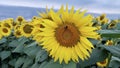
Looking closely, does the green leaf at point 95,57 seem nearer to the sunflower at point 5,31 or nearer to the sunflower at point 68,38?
the sunflower at point 68,38

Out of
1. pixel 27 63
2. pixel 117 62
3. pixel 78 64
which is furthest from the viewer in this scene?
pixel 27 63

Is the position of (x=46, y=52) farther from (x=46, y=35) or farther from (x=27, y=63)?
(x=27, y=63)

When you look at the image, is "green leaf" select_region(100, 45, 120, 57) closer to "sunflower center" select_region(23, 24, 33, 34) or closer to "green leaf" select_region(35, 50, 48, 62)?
"green leaf" select_region(35, 50, 48, 62)

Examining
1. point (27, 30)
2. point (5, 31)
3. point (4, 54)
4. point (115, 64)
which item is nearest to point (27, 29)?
point (27, 30)

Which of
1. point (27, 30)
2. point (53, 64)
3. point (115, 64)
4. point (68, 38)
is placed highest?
point (68, 38)

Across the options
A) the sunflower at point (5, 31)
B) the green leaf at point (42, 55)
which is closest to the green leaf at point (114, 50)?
the green leaf at point (42, 55)

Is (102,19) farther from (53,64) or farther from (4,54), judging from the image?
(53,64)

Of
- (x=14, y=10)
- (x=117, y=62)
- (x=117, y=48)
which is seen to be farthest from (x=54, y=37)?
(x=14, y=10)
